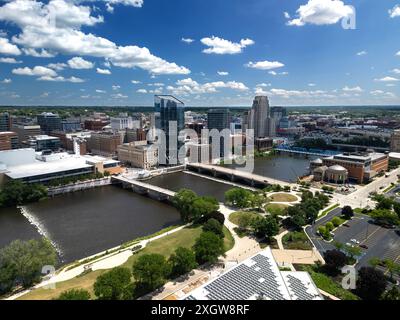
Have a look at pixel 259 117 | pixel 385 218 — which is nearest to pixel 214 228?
pixel 385 218

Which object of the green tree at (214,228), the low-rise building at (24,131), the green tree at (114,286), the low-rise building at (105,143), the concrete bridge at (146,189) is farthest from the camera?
the low-rise building at (24,131)

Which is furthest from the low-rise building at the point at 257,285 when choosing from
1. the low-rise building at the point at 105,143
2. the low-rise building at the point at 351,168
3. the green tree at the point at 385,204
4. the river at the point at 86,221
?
the low-rise building at the point at 105,143

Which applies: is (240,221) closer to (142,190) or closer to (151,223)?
(151,223)

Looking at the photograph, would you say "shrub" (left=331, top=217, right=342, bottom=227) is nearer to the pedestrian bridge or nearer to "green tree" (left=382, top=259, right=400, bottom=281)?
"green tree" (left=382, top=259, right=400, bottom=281)

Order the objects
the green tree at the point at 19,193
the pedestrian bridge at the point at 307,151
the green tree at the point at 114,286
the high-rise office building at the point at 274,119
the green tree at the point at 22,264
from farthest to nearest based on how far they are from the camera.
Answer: the high-rise office building at the point at 274,119 < the pedestrian bridge at the point at 307,151 < the green tree at the point at 19,193 < the green tree at the point at 22,264 < the green tree at the point at 114,286

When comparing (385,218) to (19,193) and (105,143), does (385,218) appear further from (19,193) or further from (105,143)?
(105,143)

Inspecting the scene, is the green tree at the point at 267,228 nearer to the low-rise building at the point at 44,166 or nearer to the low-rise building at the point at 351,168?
the low-rise building at the point at 351,168
